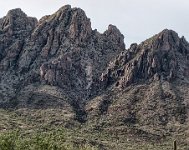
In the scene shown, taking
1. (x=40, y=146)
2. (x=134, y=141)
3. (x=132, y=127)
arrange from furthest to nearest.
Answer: (x=132, y=127) < (x=134, y=141) < (x=40, y=146)

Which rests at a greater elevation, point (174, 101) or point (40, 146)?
point (174, 101)

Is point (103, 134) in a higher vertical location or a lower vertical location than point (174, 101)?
lower

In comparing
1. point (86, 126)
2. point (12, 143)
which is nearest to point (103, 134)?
point (86, 126)

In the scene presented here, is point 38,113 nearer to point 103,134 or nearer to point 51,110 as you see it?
point 51,110

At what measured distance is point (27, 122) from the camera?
178250mm

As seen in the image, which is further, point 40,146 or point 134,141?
point 134,141

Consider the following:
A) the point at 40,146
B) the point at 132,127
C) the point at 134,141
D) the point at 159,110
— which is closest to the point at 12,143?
the point at 40,146

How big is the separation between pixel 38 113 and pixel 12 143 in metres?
103

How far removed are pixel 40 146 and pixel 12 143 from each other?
4.52m

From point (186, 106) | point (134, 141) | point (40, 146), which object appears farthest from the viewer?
point (186, 106)

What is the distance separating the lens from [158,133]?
6890 inches

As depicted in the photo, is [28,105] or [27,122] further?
[28,105]

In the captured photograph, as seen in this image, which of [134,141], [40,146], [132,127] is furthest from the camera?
[132,127]

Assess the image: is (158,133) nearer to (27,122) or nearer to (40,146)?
(27,122)
